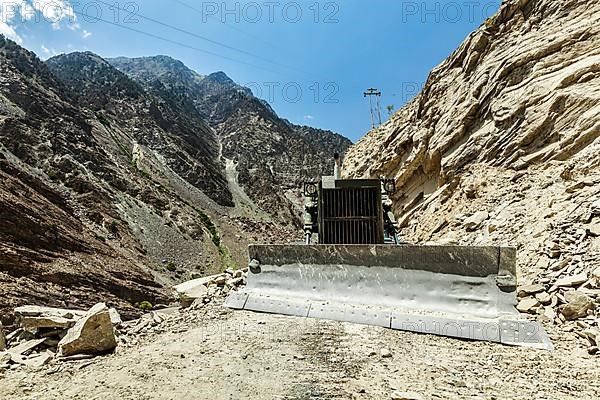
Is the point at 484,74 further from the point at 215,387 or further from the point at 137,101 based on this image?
the point at 137,101

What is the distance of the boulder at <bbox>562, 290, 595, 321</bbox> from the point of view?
4.62m

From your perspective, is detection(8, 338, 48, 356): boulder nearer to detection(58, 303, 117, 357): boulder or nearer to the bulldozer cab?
detection(58, 303, 117, 357): boulder

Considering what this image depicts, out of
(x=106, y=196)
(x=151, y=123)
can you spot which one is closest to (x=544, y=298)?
(x=106, y=196)

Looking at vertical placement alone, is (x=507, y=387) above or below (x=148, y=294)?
above

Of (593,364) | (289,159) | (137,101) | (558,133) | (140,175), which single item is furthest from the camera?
(289,159)

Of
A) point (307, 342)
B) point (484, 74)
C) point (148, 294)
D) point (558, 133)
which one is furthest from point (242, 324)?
point (148, 294)

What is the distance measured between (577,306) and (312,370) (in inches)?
136

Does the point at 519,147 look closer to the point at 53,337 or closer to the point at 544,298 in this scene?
the point at 544,298

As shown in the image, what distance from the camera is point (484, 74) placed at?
16000 millimetres

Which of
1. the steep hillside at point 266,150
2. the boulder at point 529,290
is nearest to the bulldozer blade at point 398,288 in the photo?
the boulder at point 529,290

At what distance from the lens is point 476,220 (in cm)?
1182

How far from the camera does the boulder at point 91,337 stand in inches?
174

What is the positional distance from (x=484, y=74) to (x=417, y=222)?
6.83m

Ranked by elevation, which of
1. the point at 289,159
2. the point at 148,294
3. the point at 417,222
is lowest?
the point at 148,294
